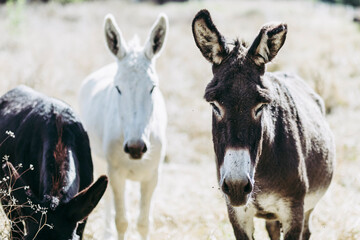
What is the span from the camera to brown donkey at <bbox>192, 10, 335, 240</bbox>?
301 centimetres

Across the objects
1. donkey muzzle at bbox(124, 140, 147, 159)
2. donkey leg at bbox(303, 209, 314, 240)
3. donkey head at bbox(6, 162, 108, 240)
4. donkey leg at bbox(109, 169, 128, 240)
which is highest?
donkey head at bbox(6, 162, 108, 240)

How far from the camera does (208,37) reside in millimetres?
3344

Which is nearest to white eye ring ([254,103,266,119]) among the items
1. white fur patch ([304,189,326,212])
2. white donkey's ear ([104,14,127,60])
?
white fur patch ([304,189,326,212])

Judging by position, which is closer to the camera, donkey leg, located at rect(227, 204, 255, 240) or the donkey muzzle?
donkey leg, located at rect(227, 204, 255, 240)

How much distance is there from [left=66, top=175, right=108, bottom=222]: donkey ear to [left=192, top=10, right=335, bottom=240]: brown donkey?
77 centimetres

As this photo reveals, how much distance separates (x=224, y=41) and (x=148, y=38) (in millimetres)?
1805

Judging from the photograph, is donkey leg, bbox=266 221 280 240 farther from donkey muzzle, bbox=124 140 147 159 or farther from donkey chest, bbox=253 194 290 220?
donkey muzzle, bbox=124 140 147 159

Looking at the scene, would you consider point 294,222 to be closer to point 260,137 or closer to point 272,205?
point 272,205

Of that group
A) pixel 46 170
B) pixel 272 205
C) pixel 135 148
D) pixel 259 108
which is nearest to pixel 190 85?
pixel 135 148

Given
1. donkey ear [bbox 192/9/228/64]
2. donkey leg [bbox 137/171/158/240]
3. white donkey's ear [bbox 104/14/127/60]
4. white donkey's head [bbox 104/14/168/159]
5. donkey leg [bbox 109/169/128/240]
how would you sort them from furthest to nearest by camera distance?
1. donkey leg [bbox 137/171/158/240]
2. donkey leg [bbox 109/169/128/240]
3. white donkey's ear [bbox 104/14/127/60]
4. white donkey's head [bbox 104/14/168/159]
5. donkey ear [bbox 192/9/228/64]

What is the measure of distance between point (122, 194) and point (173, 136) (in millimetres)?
→ 5513

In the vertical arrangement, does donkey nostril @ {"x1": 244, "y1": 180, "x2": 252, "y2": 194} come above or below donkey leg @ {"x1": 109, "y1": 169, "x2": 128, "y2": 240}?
above

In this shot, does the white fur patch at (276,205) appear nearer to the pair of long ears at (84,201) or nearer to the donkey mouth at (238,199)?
the donkey mouth at (238,199)

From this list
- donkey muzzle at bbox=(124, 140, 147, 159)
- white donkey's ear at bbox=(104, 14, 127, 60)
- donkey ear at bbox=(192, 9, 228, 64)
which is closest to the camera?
donkey ear at bbox=(192, 9, 228, 64)
